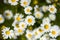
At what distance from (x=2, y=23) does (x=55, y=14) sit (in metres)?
0.38

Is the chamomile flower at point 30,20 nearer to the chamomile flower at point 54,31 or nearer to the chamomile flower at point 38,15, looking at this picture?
the chamomile flower at point 38,15

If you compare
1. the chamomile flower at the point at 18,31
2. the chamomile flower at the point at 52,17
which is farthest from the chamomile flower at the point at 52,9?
the chamomile flower at the point at 18,31

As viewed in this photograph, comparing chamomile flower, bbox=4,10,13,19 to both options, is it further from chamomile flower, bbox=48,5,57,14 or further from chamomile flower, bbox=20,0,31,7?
chamomile flower, bbox=48,5,57,14

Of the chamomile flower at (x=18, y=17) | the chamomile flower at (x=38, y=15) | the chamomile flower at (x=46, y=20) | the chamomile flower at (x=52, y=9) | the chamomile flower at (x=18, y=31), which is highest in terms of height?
the chamomile flower at (x=52, y=9)

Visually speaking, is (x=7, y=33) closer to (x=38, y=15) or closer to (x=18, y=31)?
(x=18, y=31)

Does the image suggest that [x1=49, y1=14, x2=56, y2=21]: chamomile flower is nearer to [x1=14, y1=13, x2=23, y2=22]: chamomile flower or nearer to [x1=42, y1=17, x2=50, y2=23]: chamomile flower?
[x1=42, y1=17, x2=50, y2=23]: chamomile flower

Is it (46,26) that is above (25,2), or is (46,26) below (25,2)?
below

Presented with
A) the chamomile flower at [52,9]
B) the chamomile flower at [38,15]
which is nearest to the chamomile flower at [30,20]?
the chamomile flower at [38,15]

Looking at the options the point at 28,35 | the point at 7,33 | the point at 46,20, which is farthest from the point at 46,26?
the point at 7,33

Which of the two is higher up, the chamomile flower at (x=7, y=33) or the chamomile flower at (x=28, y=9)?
the chamomile flower at (x=28, y=9)

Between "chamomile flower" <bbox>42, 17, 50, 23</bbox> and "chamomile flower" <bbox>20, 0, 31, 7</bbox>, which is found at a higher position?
"chamomile flower" <bbox>20, 0, 31, 7</bbox>

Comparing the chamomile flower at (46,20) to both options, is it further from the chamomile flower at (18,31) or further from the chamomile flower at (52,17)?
the chamomile flower at (18,31)

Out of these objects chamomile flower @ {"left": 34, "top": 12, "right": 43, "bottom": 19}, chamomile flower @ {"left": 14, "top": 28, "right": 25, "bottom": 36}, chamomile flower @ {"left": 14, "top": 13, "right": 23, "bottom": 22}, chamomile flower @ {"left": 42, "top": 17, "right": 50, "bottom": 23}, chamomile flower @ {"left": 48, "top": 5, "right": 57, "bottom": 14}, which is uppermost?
chamomile flower @ {"left": 48, "top": 5, "right": 57, "bottom": 14}

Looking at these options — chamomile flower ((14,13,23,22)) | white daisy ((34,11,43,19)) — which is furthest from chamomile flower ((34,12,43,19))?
chamomile flower ((14,13,23,22))
